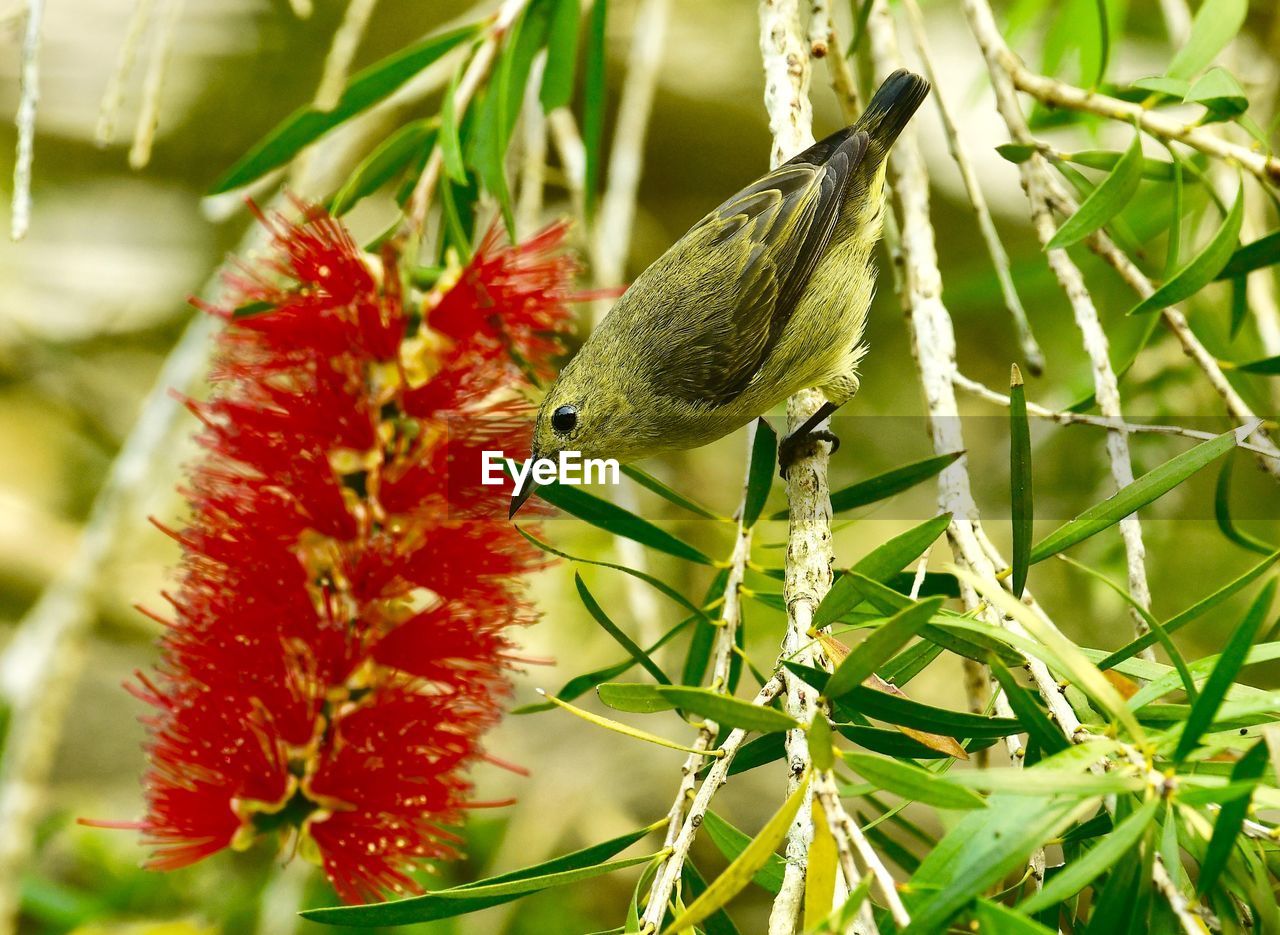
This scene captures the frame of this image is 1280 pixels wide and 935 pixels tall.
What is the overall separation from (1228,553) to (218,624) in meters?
3.82

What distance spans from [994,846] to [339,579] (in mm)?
1129

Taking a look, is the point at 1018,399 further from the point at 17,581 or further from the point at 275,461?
the point at 17,581

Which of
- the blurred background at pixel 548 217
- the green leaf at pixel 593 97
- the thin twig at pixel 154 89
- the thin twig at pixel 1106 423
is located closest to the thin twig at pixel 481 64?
the green leaf at pixel 593 97

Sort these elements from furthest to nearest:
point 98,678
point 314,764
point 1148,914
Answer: point 98,678 < point 314,764 < point 1148,914

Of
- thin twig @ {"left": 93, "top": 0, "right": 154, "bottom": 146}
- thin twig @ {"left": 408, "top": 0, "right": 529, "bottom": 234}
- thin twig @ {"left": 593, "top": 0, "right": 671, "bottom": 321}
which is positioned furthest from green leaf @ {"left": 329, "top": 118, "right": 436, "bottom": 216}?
thin twig @ {"left": 593, "top": 0, "right": 671, "bottom": 321}

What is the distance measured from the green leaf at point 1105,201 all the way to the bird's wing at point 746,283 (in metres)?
0.74

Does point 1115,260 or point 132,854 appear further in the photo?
point 132,854

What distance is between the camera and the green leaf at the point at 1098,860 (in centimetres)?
99

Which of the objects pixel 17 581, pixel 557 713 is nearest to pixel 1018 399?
pixel 557 713

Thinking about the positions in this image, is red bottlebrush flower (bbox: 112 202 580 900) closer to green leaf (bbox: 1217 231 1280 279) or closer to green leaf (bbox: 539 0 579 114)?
green leaf (bbox: 539 0 579 114)

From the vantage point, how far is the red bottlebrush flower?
5.64 ft

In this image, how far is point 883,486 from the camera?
1770 millimetres

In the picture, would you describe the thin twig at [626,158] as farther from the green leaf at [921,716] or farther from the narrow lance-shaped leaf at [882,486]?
the green leaf at [921,716]

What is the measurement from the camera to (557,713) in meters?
4.95
